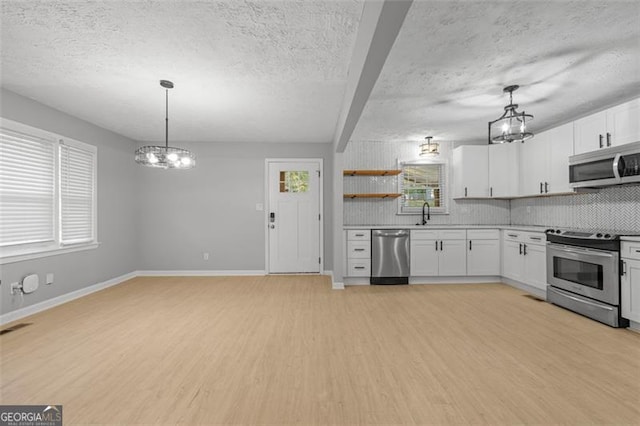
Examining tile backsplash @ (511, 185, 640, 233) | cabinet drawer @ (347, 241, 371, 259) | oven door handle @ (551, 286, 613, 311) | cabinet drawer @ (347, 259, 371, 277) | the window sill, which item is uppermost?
tile backsplash @ (511, 185, 640, 233)

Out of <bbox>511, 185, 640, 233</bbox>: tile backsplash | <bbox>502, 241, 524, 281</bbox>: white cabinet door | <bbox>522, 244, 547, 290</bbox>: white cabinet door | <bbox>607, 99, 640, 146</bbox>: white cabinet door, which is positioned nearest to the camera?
<bbox>607, 99, 640, 146</bbox>: white cabinet door

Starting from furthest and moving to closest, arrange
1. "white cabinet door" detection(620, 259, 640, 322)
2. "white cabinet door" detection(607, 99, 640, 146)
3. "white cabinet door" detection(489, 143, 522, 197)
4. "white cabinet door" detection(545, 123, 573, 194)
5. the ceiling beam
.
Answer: "white cabinet door" detection(489, 143, 522, 197), "white cabinet door" detection(545, 123, 573, 194), "white cabinet door" detection(607, 99, 640, 146), "white cabinet door" detection(620, 259, 640, 322), the ceiling beam

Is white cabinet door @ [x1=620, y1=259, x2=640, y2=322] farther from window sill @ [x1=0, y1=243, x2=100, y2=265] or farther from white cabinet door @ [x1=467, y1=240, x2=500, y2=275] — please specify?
window sill @ [x1=0, y1=243, x2=100, y2=265]

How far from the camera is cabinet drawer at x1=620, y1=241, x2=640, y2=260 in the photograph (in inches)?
109

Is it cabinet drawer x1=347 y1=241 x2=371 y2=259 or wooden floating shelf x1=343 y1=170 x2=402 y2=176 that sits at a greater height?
wooden floating shelf x1=343 y1=170 x2=402 y2=176

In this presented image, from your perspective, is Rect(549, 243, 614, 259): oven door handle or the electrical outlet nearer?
Rect(549, 243, 614, 259): oven door handle

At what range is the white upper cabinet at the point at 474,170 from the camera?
493cm

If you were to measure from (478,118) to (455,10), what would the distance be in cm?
250

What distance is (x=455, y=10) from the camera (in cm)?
188

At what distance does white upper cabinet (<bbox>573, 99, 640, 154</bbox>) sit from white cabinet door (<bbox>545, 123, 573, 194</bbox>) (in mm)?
125

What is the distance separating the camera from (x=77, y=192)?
400 cm

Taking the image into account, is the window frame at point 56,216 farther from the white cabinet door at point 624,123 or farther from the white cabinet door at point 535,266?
the white cabinet door at point 624,123

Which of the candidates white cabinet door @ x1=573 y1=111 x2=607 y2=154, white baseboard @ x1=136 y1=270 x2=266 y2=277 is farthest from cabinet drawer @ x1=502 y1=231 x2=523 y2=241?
white baseboard @ x1=136 y1=270 x2=266 y2=277

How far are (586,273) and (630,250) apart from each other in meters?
0.51
